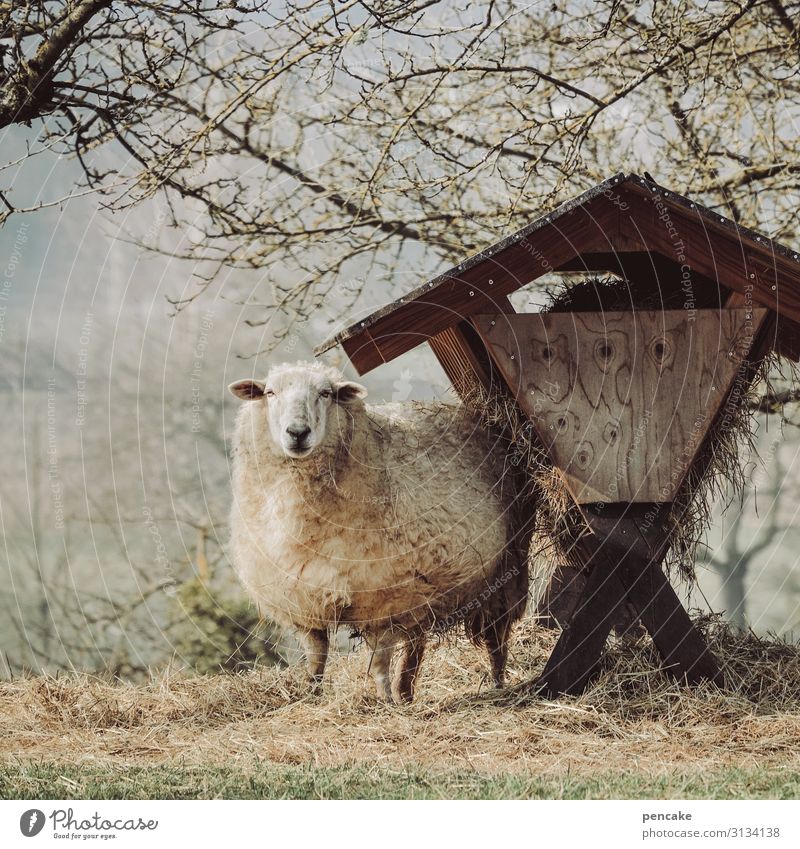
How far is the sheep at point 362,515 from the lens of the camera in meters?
5.35

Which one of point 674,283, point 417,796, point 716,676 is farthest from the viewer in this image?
point 674,283

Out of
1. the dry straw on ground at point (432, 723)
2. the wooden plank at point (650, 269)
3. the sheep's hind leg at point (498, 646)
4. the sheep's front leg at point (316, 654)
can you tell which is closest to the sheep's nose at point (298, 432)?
the sheep's front leg at point (316, 654)

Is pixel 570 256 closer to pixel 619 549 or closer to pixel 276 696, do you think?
pixel 619 549

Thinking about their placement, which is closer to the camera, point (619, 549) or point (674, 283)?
point (619, 549)

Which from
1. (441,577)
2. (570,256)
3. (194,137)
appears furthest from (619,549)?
(194,137)

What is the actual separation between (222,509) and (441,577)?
4.13 meters

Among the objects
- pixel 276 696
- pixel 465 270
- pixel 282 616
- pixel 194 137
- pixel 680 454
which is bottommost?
pixel 276 696

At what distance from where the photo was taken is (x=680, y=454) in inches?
211

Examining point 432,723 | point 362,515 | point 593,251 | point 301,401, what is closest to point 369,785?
point 432,723

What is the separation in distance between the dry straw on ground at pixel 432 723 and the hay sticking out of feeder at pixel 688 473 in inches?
31.0

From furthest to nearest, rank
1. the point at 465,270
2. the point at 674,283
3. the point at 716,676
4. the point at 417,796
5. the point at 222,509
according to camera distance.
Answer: the point at 222,509, the point at 674,283, the point at 716,676, the point at 465,270, the point at 417,796

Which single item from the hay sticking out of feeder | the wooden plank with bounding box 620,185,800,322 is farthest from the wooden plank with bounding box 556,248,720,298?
the wooden plank with bounding box 620,185,800,322

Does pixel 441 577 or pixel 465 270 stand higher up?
pixel 465 270

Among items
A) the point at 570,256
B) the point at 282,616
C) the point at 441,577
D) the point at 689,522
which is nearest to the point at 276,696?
the point at 282,616
